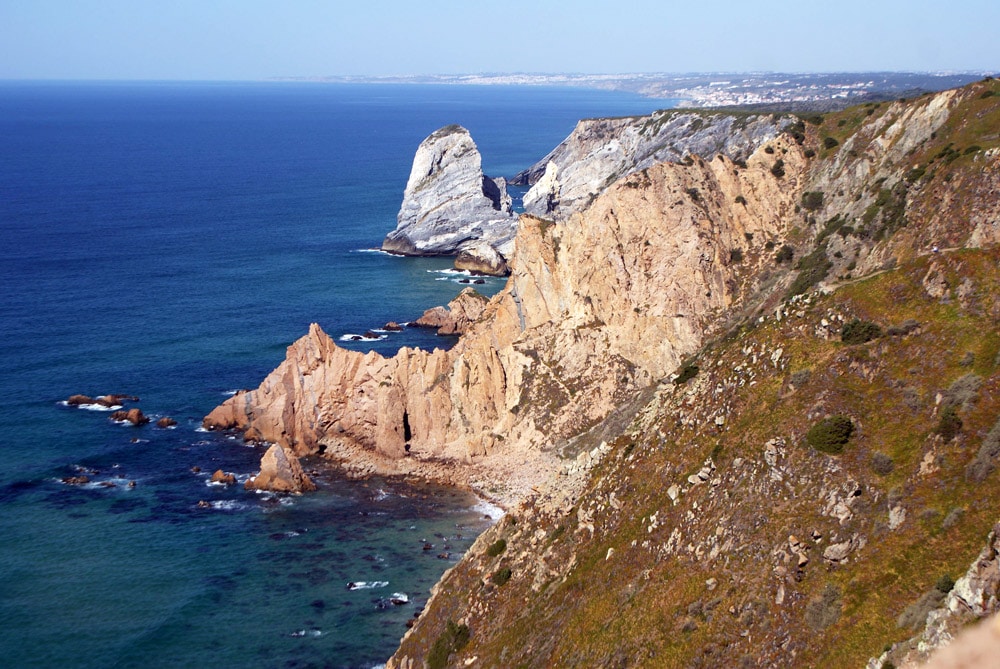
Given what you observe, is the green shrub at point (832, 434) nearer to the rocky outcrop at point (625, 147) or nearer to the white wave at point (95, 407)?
the white wave at point (95, 407)

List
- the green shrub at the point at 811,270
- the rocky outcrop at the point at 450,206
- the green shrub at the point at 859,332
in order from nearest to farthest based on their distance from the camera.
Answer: the green shrub at the point at 859,332 < the green shrub at the point at 811,270 < the rocky outcrop at the point at 450,206

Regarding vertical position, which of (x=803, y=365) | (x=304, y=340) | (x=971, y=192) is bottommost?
(x=304, y=340)

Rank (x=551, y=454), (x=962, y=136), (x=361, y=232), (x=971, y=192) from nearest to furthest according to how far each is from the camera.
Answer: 1. (x=971, y=192)
2. (x=962, y=136)
3. (x=551, y=454)
4. (x=361, y=232)

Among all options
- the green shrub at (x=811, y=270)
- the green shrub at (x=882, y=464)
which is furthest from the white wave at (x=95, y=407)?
the green shrub at (x=882, y=464)

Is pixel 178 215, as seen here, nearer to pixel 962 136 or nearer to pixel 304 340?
pixel 304 340

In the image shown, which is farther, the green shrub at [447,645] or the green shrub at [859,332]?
the green shrub at [447,645]

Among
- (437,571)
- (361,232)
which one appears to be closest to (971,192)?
(437,571)

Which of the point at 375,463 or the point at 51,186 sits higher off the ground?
the point at 51,186

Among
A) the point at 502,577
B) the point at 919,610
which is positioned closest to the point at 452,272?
the point at 502,577
